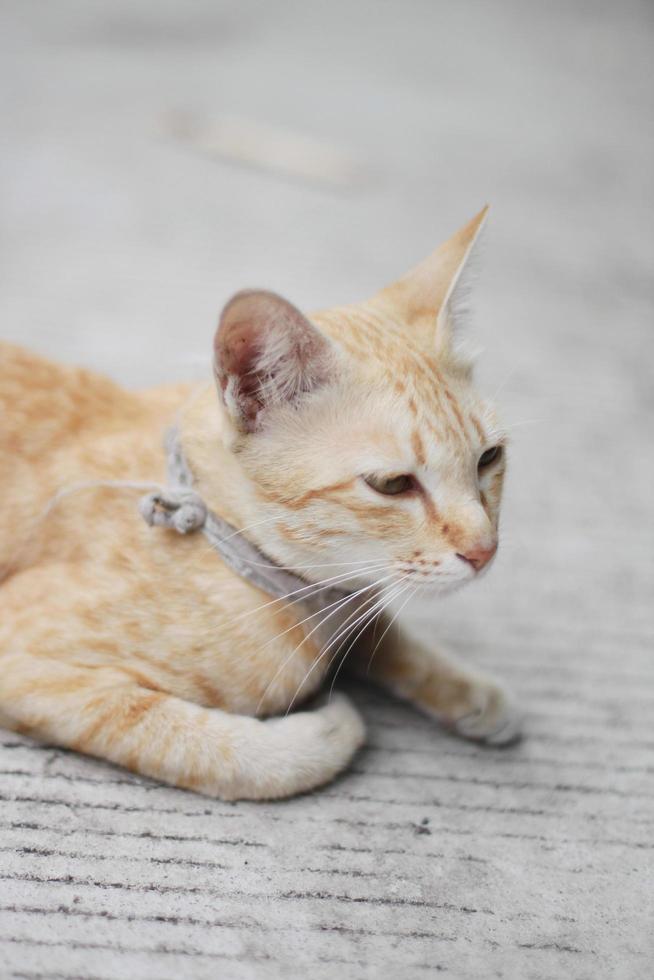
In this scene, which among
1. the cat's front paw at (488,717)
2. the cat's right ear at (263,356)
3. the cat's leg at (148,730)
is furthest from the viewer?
the cat's front paw at (488,717)

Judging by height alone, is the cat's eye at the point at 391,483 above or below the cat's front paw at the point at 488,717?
above

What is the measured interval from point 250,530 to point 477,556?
0.74ft

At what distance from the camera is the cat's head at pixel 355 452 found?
0.80m

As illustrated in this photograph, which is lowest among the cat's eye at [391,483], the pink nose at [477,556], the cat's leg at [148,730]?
the cat's leg at [148,730]

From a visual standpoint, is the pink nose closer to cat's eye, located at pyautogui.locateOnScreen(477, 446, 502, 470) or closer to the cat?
the cat

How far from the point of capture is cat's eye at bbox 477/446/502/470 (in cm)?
90

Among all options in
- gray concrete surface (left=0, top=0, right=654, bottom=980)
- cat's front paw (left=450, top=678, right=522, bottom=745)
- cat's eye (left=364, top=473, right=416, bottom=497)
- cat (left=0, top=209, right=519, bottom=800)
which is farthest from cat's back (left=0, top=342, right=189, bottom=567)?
cat's front paw (left=450, top=678, right=522, bottom=745)

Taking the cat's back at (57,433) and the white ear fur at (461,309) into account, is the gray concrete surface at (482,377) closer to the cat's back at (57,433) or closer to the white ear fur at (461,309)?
the cat's back at (57,433)

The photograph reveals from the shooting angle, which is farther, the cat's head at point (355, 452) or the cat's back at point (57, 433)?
the cat's back at point (57, 433)

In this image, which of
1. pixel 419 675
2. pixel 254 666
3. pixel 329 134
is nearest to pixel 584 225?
pixel 329 134

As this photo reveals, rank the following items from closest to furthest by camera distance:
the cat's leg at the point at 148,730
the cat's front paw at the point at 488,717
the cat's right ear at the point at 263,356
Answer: the cat's right ear at the point at 263,356, the cat's leg at the point at 148,730, the cat's front paw at the point at 488,717

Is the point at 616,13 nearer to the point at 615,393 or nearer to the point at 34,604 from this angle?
the point at 615,393

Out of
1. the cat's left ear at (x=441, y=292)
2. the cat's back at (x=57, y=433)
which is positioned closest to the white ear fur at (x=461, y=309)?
the cat's left ear at (x=441, y=292)

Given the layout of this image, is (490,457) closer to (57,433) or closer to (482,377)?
(57,433)
